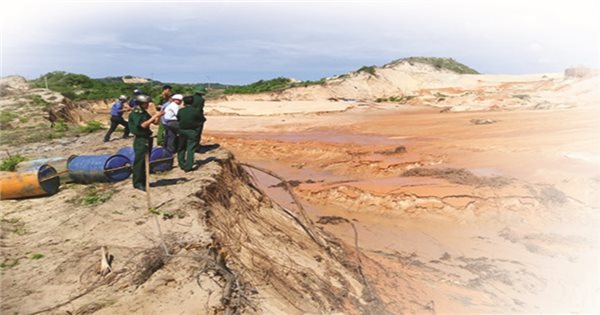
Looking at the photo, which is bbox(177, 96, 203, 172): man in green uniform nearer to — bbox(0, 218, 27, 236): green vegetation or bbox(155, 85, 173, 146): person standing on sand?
bbox(155, 85, 173, 146): person standing on sand

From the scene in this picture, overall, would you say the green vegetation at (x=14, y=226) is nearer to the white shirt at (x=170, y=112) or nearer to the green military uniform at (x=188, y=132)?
the green military uniform at (x=188, y=132)

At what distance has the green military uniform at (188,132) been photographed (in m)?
7.48

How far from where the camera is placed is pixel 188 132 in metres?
7.60

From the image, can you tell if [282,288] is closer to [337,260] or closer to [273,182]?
[337,260]

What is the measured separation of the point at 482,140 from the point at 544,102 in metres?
17.5

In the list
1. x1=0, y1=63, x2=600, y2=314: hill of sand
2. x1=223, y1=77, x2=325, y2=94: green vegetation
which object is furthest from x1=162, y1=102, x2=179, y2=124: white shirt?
x1=223, y1=77, x2=325, y2=94: green vegetation

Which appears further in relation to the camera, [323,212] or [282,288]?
[323,212]

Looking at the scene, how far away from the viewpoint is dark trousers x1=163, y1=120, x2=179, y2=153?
319 inches

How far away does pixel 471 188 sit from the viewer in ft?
40.3

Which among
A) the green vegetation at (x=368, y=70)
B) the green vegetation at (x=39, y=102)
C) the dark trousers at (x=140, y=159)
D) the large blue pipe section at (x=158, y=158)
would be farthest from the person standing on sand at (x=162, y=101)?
the green vegetation at (x=368, y=70)

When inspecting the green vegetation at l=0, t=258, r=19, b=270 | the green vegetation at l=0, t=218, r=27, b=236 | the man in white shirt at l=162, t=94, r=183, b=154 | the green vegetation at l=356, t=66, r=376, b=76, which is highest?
the green vegetation at l=356, t=66, r=376, b=76

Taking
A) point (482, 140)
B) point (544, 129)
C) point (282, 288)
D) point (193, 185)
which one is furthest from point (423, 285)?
point (544, 129)

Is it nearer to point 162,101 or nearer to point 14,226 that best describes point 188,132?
point 162,101

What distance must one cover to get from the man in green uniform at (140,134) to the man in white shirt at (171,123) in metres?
1.77
